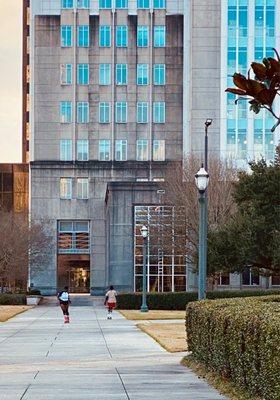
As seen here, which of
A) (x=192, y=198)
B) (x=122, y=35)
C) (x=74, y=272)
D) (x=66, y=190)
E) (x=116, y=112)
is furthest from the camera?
(x=74, y=272)

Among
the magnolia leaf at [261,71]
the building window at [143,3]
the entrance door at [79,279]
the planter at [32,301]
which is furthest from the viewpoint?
the entrance door at [79,279]

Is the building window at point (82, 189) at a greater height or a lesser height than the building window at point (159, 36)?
lesser

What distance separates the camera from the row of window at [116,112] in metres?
101

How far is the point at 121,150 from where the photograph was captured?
101 meters

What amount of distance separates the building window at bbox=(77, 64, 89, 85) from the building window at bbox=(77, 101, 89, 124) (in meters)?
2.26

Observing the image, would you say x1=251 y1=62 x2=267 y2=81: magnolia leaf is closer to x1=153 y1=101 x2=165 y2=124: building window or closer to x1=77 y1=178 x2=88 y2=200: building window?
x1=77 y1=178 x2=88 y2=200: building window

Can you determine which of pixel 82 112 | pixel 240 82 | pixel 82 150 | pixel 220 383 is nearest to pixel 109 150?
pixel 82 150

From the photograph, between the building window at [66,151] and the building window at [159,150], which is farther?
the building window at [159,150]

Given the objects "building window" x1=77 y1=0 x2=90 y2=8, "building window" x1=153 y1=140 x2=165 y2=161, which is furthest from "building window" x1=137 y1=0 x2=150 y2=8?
"building window" x1=153 y1=140 x2=165 y2=161

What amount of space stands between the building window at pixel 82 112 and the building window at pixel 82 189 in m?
6.77

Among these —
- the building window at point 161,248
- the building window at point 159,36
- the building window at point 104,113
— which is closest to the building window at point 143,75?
the building window at point 159,36

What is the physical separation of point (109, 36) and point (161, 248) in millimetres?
38352

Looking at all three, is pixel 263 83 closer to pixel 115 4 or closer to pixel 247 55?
pixel 247 55

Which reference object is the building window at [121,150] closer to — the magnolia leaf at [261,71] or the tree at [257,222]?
the tree at [257,222]
